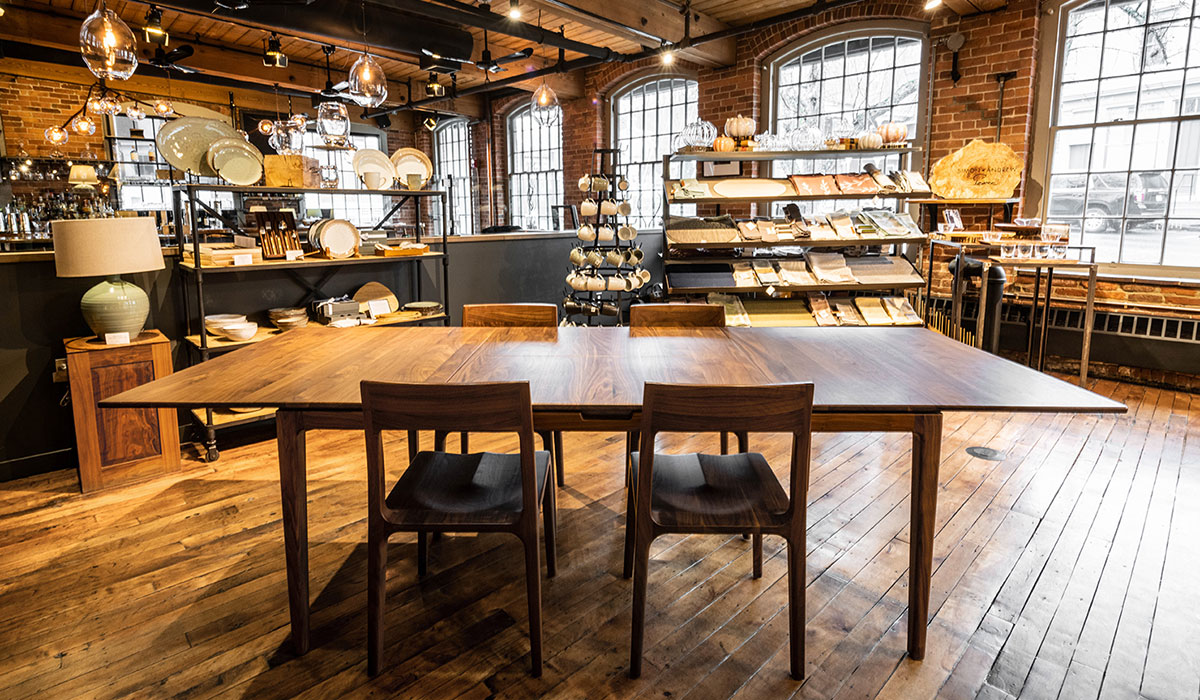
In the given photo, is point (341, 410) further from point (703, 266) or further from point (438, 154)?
point (438, 154)

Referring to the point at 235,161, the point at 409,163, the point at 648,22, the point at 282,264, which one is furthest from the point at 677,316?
the point at 648,22

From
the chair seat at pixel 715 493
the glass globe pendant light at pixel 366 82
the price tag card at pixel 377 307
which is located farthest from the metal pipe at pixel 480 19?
the chair seat at pixel 715 493

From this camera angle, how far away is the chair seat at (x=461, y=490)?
1744 mm

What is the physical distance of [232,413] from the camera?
11.7 feet

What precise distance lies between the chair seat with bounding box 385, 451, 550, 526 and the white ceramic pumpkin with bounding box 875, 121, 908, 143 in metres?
3.61

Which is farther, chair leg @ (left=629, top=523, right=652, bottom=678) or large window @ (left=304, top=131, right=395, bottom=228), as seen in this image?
large window @ (left=304, top=131, right=395, bottom=228)

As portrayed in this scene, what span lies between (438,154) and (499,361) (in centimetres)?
1032

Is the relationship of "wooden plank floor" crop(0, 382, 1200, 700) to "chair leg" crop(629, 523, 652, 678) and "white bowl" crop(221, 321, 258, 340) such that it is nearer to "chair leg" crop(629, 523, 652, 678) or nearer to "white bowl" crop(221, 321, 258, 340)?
"chair leg" crop(629, 523, 652, 678)

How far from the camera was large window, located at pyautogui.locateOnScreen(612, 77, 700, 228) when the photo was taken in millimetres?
7949

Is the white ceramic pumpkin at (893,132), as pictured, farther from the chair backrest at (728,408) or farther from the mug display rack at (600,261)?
the chair backrest at (728,408)

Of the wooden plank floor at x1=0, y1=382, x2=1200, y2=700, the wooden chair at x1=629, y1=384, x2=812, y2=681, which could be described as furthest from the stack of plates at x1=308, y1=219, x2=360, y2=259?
the wooden chair at x1=629, y1=384, x2=812, y2=681

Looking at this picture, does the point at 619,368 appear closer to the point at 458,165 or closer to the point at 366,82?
the point at 366,82

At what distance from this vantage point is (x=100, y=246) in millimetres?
2945

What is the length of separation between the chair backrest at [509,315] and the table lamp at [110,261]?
154 centimetres
